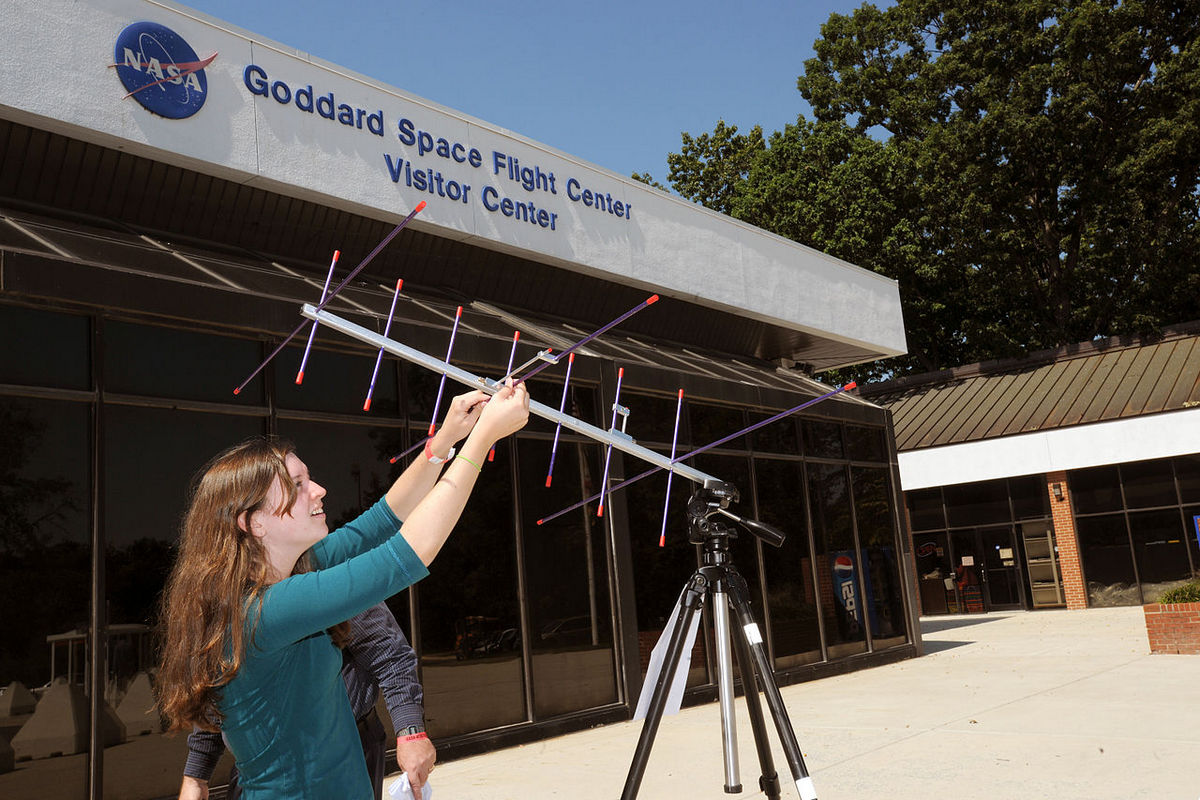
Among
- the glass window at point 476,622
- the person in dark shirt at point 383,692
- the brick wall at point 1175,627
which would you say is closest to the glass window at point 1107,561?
the brick wall at point 1175,627

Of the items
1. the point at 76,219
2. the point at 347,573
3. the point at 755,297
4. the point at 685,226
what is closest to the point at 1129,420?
the point at 755,297

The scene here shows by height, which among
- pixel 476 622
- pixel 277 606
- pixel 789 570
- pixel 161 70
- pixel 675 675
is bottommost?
pixel 675 675

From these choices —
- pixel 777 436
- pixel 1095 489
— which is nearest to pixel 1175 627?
pixel 777 436

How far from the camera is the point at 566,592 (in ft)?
34.8

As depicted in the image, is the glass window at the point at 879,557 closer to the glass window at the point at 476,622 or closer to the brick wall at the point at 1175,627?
the brick wall at the point at 1175,627

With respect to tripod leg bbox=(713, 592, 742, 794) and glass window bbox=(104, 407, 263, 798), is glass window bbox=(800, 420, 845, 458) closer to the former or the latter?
glass window bbox=(104, 407, 263, 798)

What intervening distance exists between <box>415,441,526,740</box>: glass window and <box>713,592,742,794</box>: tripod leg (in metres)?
4.42

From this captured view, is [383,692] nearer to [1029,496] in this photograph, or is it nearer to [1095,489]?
[1095,489]

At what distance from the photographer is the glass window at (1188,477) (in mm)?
23234

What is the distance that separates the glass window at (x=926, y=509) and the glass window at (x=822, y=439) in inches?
500

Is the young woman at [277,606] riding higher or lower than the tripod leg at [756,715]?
higher

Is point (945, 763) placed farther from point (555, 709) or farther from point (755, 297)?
point (755, 297)

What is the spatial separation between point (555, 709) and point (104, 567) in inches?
180

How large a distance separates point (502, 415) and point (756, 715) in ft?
10.6
